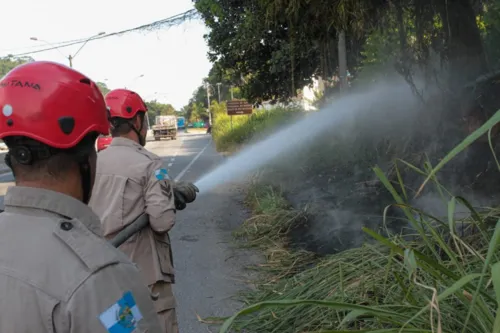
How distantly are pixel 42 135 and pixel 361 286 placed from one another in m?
2.10

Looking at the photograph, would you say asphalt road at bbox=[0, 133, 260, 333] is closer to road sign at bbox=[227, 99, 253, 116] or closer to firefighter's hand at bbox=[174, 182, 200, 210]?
firefighter's hand at bbox=[174, 182, 200, 210]

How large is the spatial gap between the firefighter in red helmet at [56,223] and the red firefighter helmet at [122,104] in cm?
139

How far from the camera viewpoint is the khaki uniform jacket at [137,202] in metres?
2.62

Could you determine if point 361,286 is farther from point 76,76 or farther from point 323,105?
point 323,105

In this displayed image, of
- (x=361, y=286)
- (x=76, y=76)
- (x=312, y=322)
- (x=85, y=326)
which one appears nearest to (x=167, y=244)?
(x=312, y=322)

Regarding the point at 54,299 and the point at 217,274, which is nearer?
the point at 54,299

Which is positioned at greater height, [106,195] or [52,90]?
[52,90]

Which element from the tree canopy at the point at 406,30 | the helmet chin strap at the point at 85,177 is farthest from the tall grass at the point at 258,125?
the helmet chin strap at the point at 85,177

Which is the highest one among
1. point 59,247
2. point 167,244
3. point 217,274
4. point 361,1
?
point 361,1

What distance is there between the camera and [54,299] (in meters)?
1.02

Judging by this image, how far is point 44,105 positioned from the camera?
48.4 inches

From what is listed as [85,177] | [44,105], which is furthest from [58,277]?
[44,105]

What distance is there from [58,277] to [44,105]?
43cm

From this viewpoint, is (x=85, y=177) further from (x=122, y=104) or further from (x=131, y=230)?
(x=122, y=104)
